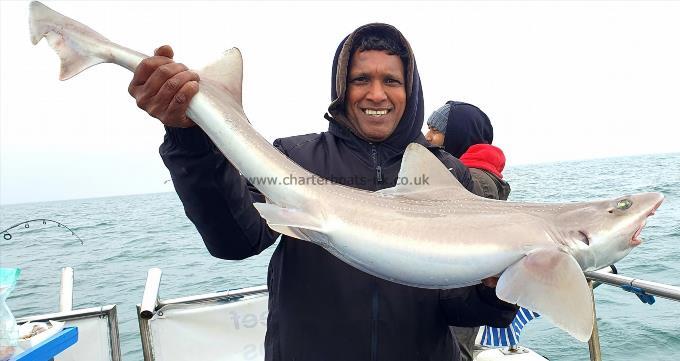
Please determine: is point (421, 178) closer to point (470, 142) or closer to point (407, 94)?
point (407, 94)

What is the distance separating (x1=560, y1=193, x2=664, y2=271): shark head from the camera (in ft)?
7.25

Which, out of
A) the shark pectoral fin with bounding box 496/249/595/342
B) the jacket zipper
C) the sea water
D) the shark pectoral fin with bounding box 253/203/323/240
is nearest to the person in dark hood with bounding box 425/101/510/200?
the jacket zipper

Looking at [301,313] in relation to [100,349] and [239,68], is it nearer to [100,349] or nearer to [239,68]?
[239,68]

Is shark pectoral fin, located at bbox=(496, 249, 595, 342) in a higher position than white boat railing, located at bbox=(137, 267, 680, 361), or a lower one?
higher

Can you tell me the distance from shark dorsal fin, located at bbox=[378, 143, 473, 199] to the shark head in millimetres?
543

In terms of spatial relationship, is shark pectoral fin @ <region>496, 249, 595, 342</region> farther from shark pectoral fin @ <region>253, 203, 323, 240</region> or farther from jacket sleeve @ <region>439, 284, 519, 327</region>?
shark pectoral fin @ <region>253, 203, 323, 240</region>

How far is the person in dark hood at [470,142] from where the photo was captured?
4.09 meters

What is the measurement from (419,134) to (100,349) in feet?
11.8

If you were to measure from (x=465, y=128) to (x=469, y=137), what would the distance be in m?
0.10

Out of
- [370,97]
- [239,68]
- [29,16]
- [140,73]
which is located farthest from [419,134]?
[29,16]

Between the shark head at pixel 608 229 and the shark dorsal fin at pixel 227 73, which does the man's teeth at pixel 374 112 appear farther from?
the shark head at pixel 608 229

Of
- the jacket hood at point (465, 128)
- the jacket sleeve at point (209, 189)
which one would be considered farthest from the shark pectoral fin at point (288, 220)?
the jacket hood at point (465, 128)

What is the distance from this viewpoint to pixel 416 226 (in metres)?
2.21

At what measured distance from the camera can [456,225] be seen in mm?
2238
